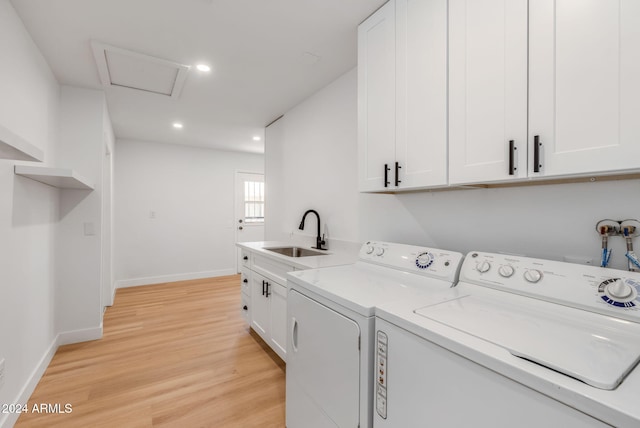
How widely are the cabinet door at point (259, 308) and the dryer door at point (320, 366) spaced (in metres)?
0.92

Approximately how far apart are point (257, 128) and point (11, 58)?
2560mm

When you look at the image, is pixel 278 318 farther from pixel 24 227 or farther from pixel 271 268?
pixel 24 227

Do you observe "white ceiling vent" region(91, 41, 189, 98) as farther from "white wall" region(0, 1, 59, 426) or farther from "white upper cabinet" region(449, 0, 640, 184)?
"white upper cabinet" region(449, 0, 640, 184)

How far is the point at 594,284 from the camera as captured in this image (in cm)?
95

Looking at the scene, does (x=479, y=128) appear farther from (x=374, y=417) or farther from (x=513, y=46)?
(x=374, y=417)

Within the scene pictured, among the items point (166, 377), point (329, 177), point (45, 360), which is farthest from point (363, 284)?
point (45, 360)

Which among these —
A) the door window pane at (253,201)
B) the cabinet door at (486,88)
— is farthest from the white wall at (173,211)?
the cabinet door at (486,88)

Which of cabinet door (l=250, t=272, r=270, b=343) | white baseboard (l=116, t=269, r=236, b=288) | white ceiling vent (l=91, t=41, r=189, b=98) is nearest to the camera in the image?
white ceiling vent (l=91, t=41, r=189, b=98)

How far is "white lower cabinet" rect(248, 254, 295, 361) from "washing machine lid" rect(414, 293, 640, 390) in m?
1.24

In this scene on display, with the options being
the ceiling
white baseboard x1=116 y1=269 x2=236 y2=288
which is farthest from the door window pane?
the ceiling

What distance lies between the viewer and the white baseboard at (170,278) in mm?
4594

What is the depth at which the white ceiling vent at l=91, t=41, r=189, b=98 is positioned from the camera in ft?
6.95

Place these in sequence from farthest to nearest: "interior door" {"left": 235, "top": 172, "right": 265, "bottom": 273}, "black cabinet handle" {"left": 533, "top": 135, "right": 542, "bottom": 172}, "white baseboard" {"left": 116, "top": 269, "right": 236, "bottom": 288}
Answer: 1. "interior door" {"left": 235, "top": 172, "right": 265, "bottom": 273}
2. "white baseboard" {"left": 116, "top": 269, "right": 236, "bottom": 288}
3. "black cabinet handle" {"left": 533, "top": 135, "right": 542, "bottom": 172}

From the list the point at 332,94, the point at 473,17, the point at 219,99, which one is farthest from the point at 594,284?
the point at 219,99
